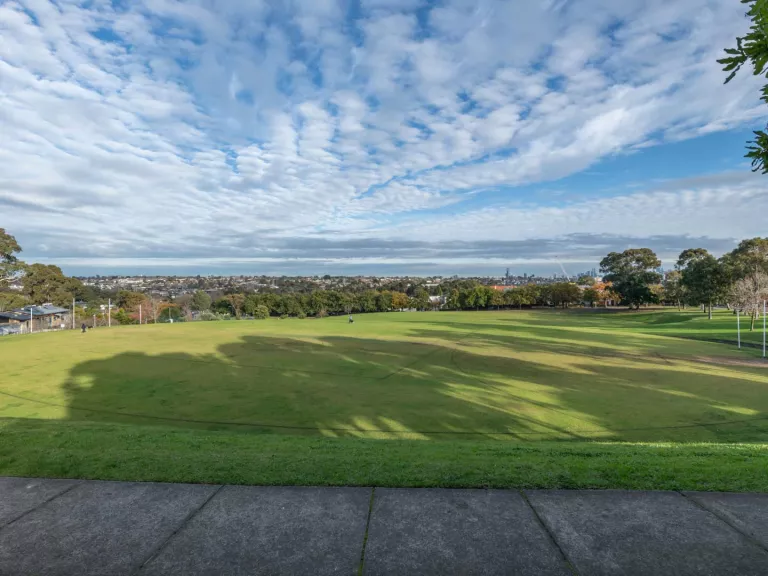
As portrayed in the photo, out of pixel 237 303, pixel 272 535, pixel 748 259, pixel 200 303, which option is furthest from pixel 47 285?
pixel 748 259

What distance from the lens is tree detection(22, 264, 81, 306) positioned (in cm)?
6425

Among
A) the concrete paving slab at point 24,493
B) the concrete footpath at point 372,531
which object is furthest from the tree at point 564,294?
the concrete paving slab at point 24,493

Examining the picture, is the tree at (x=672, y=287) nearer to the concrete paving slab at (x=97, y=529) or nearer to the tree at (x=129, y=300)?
the concrete paving slab at (x=97, y=529)

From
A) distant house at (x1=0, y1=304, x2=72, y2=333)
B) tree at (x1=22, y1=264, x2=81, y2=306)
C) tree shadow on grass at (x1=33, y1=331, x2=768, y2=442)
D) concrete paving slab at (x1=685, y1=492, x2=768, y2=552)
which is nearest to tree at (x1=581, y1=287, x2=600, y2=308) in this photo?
tree shadow on grass at (x1=33, y1=331, x2=768, y2=442)

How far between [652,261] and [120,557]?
327ft

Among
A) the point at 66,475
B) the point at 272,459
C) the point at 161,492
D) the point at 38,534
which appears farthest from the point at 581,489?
the point at 66,475

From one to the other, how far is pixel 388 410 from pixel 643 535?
39.9 feet

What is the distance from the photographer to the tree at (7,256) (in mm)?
49094

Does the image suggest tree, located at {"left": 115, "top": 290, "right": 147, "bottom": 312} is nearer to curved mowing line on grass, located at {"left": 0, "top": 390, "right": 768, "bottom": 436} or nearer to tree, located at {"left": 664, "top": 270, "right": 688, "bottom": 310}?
curved mowing line on grass, located at {"left": 0, "top": 390, "right": 768, "bottom": 436}

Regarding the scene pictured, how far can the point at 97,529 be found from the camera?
10.7 ft

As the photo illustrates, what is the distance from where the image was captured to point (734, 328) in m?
46.4

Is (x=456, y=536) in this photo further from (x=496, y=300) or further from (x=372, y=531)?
(x=496, y=300)

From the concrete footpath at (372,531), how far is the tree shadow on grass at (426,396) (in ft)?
28.2

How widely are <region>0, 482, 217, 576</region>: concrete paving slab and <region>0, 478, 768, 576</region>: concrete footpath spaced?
0.4 inches
